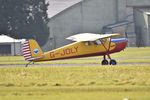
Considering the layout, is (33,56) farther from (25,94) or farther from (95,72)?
(25,94)

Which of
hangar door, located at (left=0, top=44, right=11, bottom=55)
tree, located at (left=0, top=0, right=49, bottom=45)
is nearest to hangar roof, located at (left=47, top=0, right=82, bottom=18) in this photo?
tree, located at (left=0, top=0, right=49, bottom=45)

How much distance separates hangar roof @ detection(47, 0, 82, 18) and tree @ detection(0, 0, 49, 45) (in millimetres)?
20947

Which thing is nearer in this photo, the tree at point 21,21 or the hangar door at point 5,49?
the hangar door at point 5,49

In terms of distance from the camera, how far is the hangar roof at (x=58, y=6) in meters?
142

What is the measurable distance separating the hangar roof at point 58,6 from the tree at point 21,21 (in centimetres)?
2095

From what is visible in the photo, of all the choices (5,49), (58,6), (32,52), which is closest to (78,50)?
(32,52)

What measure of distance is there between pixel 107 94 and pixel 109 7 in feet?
377

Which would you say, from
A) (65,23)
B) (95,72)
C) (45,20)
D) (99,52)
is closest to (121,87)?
(95,72)

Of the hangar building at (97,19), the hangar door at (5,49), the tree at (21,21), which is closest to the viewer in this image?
the hangar door at (5,49)

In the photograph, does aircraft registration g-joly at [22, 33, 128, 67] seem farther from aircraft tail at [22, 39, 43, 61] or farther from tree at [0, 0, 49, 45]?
tree at [0, 0, 49, 45]

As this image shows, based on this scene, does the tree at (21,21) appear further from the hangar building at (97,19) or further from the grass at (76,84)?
the grass at (76,84)

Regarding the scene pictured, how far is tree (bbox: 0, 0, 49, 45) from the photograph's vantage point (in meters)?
113

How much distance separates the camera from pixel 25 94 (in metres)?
24.6

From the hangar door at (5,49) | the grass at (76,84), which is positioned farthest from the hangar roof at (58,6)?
the grass at (76,84)
